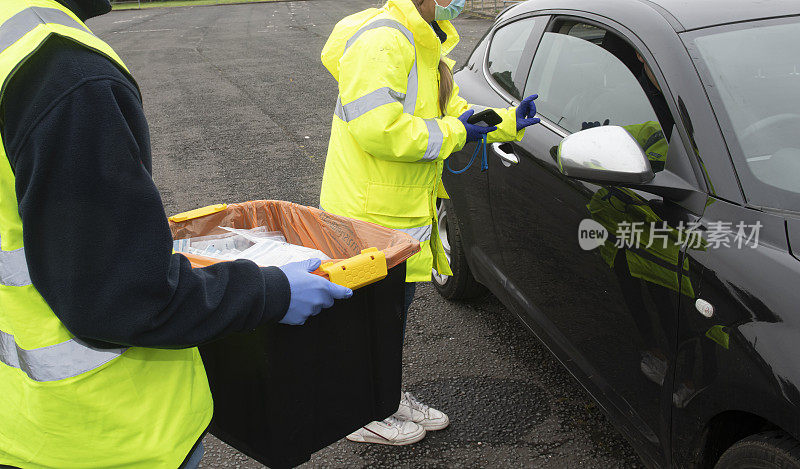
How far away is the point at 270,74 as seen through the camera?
10742mm

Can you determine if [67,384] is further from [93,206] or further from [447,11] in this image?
[447,11]

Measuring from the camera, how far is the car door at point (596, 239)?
6.33 feet

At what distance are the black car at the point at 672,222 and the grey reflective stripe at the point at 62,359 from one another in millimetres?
1406

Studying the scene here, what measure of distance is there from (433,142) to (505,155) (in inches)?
27.9

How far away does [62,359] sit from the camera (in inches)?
46.4

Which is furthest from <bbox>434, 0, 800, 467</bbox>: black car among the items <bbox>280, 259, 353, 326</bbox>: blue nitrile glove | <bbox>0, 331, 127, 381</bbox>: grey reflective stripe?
<bbox>0, 331, 127, 381</bbox>: grey reflective stripe

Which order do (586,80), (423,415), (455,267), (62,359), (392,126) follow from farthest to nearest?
1. (455,267)
2. (423,415)
3. (586,80)
4. (392,126)
5. (62,359)

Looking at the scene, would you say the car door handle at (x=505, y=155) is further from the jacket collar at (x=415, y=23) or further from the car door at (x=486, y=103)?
the jacket collar at (x=415, y=23)

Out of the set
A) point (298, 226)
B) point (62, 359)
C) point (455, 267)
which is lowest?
point (455, 267)

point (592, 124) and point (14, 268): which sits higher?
point (14, 268)

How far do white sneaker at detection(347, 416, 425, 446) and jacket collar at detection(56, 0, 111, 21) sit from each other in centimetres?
187

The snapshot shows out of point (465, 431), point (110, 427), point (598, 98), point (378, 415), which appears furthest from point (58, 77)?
point (465, 431)

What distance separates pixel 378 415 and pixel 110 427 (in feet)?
2.69

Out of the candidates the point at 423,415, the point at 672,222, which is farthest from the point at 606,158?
the point at 423,415
